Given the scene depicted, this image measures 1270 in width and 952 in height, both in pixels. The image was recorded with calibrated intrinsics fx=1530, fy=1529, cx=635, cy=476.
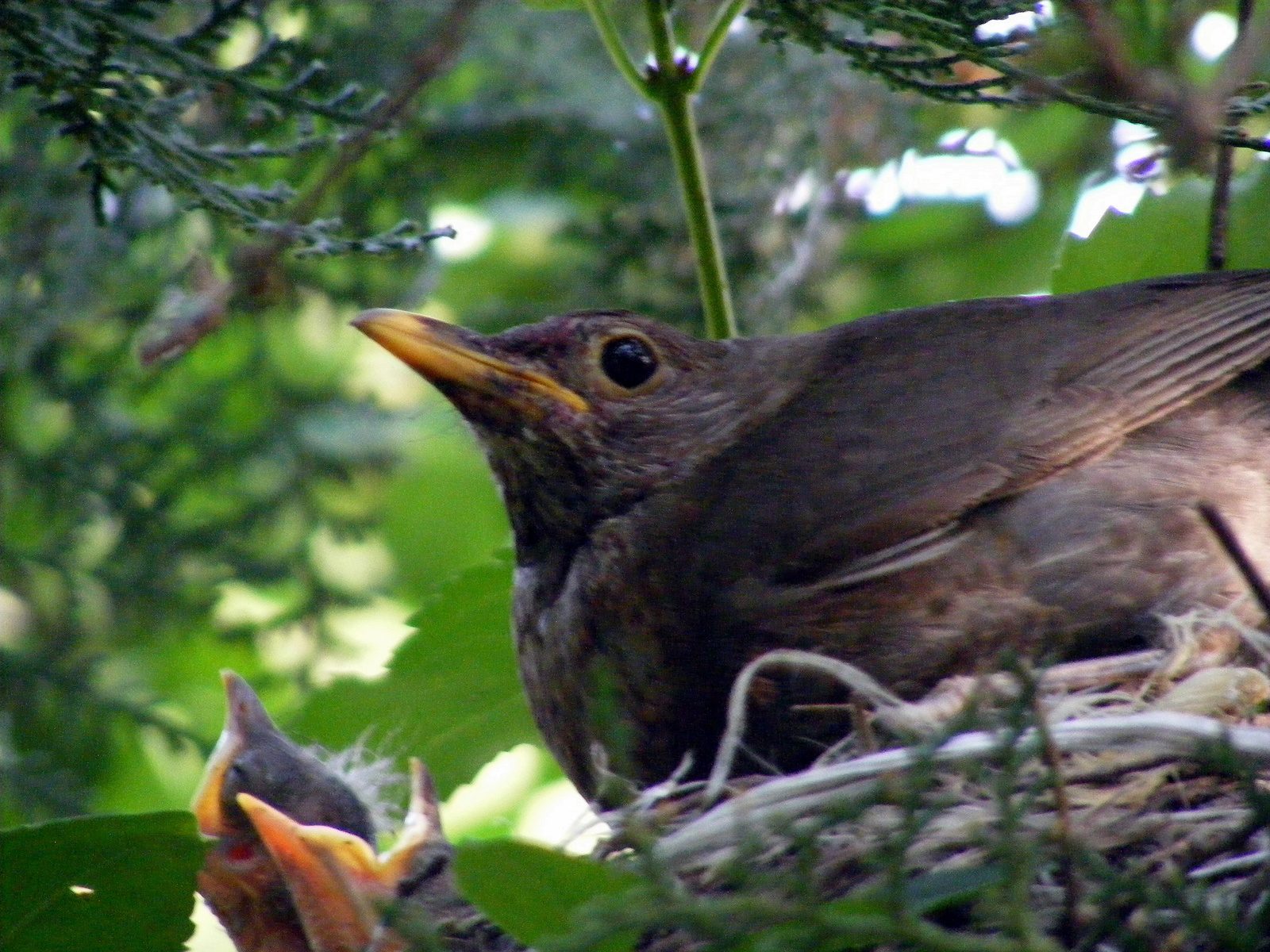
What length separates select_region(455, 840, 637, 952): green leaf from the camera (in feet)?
5.62

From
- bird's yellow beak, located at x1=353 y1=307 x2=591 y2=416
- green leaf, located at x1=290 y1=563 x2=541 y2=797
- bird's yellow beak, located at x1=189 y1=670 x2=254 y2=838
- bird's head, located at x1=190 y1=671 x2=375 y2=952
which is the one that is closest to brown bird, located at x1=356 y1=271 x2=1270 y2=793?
bird's yellow beak, located at x1=353 y1=307 x2=591 y2=416

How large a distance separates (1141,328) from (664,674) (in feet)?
3.72

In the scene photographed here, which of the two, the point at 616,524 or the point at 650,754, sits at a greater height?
the point at 616,524

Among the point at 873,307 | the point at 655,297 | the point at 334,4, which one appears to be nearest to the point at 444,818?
the point at 655,297

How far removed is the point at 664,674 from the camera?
8.96 ft

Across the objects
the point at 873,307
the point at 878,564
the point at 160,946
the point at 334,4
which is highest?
the point at 334,4

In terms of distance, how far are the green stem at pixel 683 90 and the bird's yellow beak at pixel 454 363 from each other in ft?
1.23

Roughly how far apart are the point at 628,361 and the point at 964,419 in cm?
73

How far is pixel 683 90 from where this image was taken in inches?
112

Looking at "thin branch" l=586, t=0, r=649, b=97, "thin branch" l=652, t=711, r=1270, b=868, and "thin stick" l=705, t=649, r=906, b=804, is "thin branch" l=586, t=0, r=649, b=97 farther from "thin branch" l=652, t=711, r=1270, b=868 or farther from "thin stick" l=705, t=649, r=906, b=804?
"thin branch" l=652, t=711, r=1270, b=868

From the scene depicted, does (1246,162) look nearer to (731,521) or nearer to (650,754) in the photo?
(731,521)

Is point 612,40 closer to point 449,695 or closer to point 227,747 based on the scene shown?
point 449,695

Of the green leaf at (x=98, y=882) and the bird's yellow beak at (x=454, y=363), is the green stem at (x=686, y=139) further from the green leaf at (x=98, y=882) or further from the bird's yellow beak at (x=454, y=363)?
the green leaf at (x=98, y=882)

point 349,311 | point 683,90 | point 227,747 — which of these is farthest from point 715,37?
point 349,311
